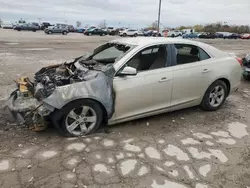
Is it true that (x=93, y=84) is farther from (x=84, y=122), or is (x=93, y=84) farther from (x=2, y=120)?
(x=2, y=120)

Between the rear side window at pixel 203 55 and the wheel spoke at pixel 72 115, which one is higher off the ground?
the rear side window at pixel 203 55

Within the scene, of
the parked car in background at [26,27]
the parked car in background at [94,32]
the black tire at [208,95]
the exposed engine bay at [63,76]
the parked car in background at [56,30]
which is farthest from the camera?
the parked car in background at [26,27]

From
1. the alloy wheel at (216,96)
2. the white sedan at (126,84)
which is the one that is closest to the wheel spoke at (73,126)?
the white sedan at (126,84)

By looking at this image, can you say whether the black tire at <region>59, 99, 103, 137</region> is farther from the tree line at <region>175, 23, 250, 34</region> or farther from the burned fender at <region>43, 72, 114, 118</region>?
the tree line at <region>175, 23, 250, 34</region>

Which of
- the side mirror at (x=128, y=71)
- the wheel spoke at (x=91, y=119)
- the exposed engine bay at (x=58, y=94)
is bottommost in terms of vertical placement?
the wheel spoke at (x=91, y=119)

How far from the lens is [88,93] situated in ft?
11.4

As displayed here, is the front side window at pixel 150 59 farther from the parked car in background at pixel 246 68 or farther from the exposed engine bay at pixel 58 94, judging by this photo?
the parked car in background at pixel 246 68

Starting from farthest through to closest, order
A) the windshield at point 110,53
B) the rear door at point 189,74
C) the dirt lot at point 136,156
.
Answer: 1. the rear door at point 189,74
2. the windshield at point 110,53
3. the dirt lot at point 136,156

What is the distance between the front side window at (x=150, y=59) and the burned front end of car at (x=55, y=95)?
0.59 m

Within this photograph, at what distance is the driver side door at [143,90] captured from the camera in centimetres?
371

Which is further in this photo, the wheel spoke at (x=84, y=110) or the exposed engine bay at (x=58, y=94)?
the wheel spoke at (x=84, y=110)

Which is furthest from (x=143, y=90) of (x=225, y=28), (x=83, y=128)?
(x=225, y=28)

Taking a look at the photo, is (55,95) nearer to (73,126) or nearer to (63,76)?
(73,126)

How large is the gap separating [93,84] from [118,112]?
625mm
